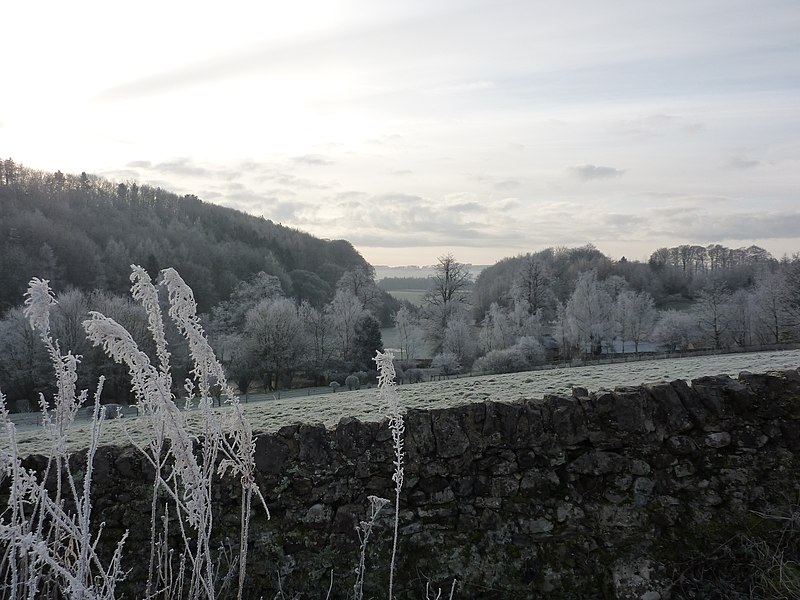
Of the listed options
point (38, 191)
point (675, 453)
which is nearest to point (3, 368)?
point (675, 453)

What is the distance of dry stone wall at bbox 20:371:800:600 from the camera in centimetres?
552

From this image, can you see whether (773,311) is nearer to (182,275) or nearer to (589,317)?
(589,317)

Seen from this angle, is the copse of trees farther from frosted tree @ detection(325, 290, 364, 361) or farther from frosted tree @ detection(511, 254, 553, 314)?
frosted tree @ detection(325, 290, 364, 361)

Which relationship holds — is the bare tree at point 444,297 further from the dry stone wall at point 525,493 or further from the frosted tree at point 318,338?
the dry stone wall at point 525,493

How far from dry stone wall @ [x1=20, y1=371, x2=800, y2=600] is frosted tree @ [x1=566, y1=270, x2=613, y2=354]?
4552 cm

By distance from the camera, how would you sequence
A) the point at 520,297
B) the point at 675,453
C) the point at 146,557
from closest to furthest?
the point at 146,557 → the point at 675,453 → the point at 520,297

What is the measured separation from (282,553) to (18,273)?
187ft

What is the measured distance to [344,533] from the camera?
18.3 feet

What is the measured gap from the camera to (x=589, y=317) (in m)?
54.4

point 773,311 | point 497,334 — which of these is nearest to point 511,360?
point 497,334

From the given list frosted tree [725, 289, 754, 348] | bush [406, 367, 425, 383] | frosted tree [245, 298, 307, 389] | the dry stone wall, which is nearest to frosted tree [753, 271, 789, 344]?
frosted tree [725, 289, 754, 348]

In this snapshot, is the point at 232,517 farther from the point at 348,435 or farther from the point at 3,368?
the point at 3,368

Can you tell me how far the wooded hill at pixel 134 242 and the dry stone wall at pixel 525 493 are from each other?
52.2 m

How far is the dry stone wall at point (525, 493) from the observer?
5516 mm
